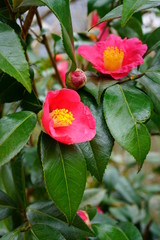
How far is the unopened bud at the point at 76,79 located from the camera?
0.59 meters

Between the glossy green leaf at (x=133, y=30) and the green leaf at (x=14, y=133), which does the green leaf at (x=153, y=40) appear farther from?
the green leaf at (x=14, y=133)

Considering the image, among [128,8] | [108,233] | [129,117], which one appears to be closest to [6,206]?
[108,233]

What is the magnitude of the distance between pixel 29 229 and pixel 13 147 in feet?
0.66

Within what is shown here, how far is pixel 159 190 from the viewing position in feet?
4.96

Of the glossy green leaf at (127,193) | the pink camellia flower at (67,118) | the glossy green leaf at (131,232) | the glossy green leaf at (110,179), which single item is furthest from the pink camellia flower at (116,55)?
the glossy green leaf at (127,193)

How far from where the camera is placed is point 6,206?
68 centimetres

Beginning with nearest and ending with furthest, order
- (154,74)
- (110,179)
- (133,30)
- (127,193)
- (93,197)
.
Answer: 1. (154,74)
2. (133,30)
3. (93,197)
4. (110,179)
5. (127,193)

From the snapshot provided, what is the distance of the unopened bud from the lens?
0.59 m

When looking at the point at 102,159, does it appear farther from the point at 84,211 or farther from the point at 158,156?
the point at 158,156

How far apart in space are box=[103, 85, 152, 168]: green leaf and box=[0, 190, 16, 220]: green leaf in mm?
285

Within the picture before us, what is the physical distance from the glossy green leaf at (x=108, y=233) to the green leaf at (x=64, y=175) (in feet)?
0.63

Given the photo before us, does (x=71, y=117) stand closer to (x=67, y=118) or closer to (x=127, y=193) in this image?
(x=67, y=118)

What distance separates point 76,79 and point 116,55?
0.32 ft

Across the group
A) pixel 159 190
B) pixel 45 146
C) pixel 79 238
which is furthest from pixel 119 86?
pixel 159 190
